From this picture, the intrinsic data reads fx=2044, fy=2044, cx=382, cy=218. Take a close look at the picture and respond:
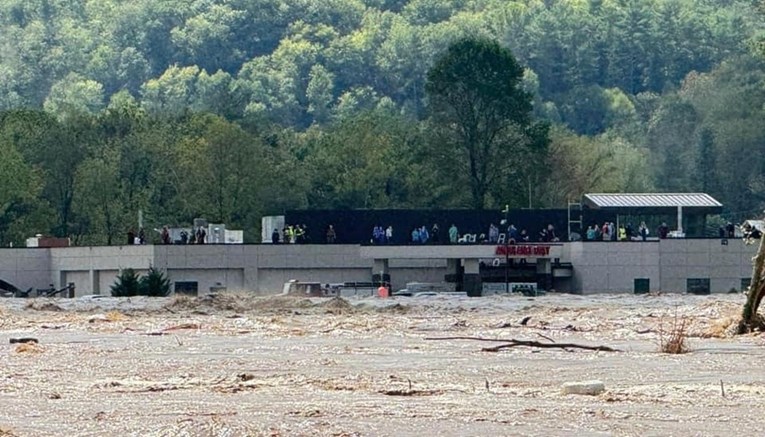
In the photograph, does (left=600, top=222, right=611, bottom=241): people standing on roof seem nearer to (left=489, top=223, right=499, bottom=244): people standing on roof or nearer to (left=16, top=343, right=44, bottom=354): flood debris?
(left=489, top=223, right=499, bottom=244): people standing on roof

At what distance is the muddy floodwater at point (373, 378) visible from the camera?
24359 mm

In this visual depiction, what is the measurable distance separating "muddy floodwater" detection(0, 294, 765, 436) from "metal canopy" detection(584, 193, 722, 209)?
43.8 metres

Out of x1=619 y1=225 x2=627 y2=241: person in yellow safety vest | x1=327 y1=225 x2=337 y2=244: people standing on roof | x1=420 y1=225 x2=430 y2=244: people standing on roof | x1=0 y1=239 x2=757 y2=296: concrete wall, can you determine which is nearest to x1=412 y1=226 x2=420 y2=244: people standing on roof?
x1=420 y1=225 x2=430 y2=244: people standing on roof

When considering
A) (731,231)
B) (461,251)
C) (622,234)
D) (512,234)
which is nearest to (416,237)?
(461,251)

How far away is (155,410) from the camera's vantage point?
26.1m

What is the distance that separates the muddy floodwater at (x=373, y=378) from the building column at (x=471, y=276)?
1365 inches

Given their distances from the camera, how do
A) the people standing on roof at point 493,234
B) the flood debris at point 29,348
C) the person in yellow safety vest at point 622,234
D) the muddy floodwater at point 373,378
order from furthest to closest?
the person in yellow safety vest at point 622,234 → the people standing on roof at point 493,234 → the flood debris at point 29,348 → the muddy floodwater at point 373,378

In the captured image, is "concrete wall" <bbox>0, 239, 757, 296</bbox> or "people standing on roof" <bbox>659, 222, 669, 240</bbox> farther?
"people standing on roof" <bbox>659, 222, 669, 240</bbox>

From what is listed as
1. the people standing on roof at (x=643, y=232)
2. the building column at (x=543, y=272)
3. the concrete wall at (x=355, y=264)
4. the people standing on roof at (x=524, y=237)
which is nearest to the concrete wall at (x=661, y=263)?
the concrete wall at (x=355, y=264)

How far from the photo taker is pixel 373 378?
3156 centimetres

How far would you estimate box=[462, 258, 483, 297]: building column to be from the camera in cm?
9131

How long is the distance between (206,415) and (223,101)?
455 ft

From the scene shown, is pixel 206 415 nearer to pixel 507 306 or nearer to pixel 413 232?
pixel 507 306

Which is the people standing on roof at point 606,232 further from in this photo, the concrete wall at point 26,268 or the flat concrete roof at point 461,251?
the concrete wall at point 26,268
